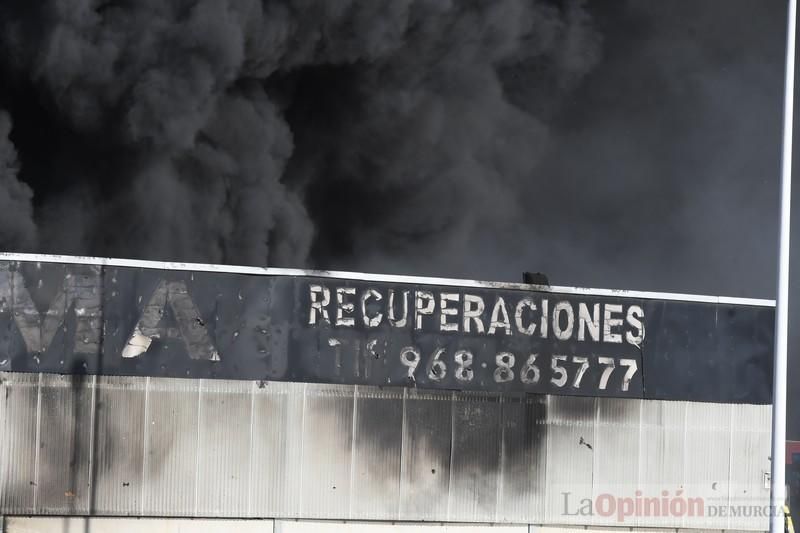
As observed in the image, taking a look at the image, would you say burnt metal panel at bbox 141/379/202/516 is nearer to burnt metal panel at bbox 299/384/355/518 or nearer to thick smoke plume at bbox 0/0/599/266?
burnt metal panel at bbox 299/384/355/518

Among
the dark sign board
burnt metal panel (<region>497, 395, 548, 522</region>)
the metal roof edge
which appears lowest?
burnt metal panel (<region>497, 395, 548, 522</region>)

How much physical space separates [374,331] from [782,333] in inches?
206

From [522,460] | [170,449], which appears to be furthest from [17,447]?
[522,460]

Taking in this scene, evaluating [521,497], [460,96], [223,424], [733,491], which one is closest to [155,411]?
[223,424]

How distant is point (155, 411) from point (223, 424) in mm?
881

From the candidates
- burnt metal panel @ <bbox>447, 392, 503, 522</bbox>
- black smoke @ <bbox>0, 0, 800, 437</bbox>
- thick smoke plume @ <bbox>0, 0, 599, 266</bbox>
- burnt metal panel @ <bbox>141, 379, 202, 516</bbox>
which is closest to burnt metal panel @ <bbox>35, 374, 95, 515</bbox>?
burnt metal panel @ <bbox>141, 379, 202, 516</bbox>

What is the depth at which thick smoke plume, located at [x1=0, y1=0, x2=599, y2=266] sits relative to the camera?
89.8ft

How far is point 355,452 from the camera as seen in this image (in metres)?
14.1

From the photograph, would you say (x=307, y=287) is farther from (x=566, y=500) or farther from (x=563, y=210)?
(x=563, y=210)

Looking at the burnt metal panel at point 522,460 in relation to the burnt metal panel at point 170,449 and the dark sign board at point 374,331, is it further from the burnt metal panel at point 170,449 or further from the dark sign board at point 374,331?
the burnt metal panel at point 170,449

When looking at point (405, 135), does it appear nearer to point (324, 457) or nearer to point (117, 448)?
point (324, 457)

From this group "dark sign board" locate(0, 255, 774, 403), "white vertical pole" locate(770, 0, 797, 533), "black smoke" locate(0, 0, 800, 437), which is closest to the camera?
"white vertical pole" locate(770, 0, 797, 533)

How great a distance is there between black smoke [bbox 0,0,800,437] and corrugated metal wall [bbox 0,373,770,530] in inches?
533

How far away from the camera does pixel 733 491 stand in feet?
49.7
